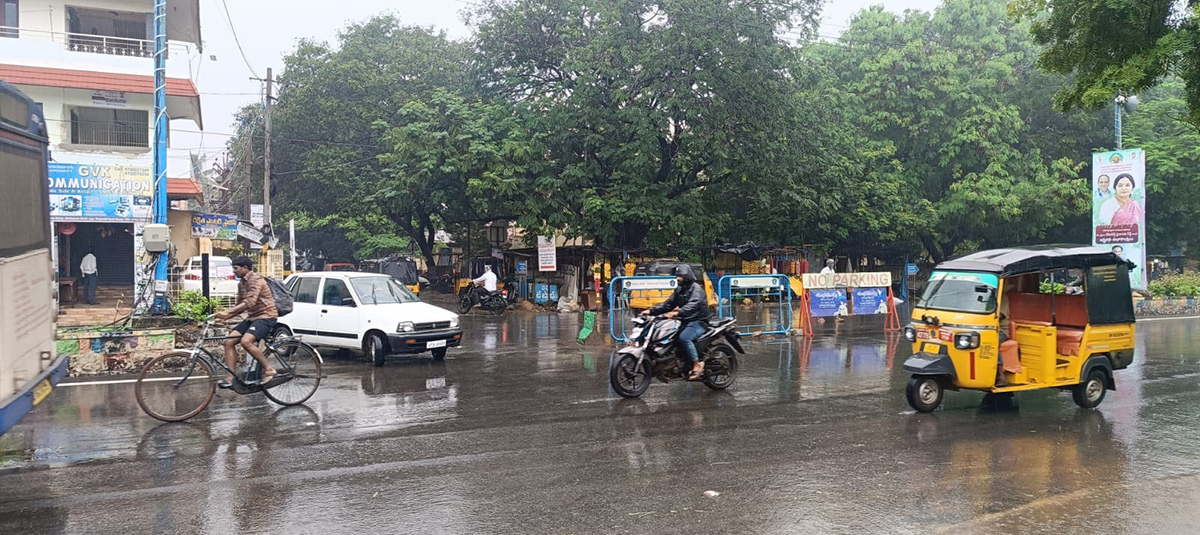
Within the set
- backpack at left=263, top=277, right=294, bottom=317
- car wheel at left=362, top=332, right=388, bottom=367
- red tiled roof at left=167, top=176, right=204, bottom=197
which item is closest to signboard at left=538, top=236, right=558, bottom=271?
red tiled roof at left=167, top=176, right=204, bottom=197

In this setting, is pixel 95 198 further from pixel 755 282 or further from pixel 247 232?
pixel 755 282

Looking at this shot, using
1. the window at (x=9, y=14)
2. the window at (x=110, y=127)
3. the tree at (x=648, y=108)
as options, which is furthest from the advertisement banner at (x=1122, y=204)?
the window at (x=9, y=14)

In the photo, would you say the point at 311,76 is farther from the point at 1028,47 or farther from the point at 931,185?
the point at 1028,47

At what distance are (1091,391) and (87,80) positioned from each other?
85.1 ft

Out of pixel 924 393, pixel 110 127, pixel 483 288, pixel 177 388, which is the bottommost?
pixel 924 393

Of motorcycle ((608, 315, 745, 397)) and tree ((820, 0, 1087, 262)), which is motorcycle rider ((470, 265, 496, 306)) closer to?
motorcycle ((608, 315, 745, 397))

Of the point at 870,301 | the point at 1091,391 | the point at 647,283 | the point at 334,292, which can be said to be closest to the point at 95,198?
the point at 334,292

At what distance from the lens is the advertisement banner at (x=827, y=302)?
17.0 metres

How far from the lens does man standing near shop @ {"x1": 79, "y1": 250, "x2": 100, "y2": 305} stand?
77.3 feet

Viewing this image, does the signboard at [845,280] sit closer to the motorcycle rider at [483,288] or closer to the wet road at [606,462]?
the wet road at [606,462]

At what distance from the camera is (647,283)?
1531 centimetres

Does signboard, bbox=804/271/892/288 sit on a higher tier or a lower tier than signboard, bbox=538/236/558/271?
lower

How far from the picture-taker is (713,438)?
7246mm

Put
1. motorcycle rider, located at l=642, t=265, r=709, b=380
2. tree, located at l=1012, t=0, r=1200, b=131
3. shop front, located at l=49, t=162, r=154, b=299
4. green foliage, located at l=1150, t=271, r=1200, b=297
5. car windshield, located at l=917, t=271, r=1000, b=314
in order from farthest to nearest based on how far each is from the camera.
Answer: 1. green foliage, located at l=1150, t=271, r=1200, b=297
2. shop front, located at l=49, t=162, r=154, b=299
3. motorcycle rider, located at l=642, t=265, r=709, b=380
4. car windshield, located at l=917, t=271, r=1000, b=314
5. tree, located at l=1012, t=0, r=1200, b=131
